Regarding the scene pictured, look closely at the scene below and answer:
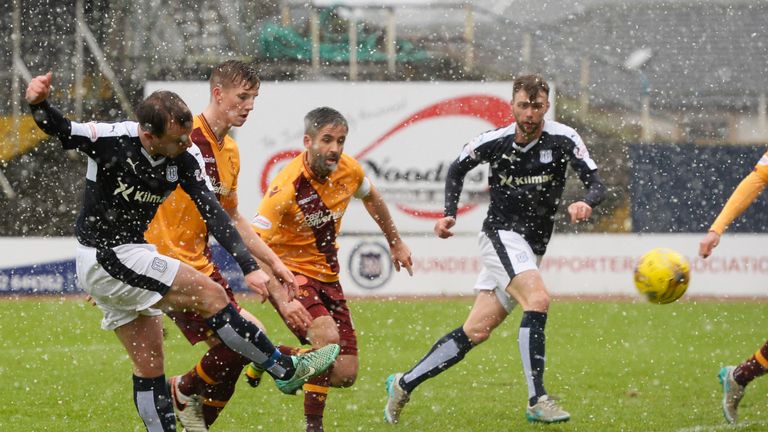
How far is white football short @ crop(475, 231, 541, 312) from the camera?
6.89 meters

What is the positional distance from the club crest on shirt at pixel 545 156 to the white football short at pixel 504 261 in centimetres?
50

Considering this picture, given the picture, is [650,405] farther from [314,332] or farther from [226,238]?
[226,238]

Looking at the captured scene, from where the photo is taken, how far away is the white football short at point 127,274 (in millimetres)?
5047

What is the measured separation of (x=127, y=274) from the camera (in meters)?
5.04

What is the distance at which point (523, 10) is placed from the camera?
19609 millimetres

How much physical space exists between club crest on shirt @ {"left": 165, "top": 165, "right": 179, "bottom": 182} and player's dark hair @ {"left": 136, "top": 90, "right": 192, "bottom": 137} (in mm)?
237

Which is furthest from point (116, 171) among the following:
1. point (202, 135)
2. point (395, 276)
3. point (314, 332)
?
point (395, 276)

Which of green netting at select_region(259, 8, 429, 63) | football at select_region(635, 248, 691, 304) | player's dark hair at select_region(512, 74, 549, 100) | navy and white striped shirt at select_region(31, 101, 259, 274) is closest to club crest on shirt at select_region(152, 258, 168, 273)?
navy and white striped shirt at select_region(31, 101, 259, 274)

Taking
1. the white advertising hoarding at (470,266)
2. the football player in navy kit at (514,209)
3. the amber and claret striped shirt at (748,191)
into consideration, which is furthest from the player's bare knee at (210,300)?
the white advertising hoarding at (470,266)

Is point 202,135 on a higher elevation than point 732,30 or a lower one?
lower

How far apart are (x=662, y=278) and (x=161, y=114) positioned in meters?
3.09

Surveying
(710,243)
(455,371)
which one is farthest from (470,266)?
(710,243)

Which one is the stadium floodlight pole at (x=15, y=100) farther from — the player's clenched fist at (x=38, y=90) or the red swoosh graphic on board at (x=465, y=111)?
the player's clenched fist at (x=38, y=90)

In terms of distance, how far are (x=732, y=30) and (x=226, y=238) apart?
15.7 meters
